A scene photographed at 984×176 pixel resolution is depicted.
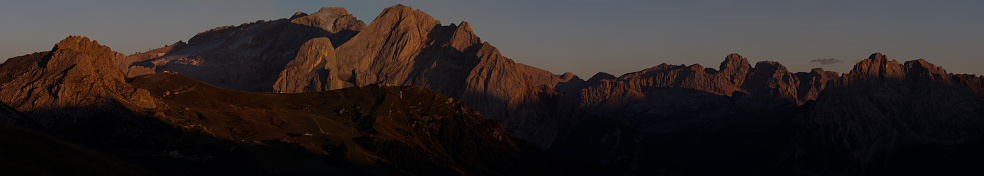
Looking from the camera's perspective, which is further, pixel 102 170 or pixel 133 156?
pixel 133 156

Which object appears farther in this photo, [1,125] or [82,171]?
[1,125]

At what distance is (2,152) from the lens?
85250 millimetres

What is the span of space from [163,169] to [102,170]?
10335cm

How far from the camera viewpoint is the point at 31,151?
90.0 m

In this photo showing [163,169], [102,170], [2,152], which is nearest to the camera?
[2,152]

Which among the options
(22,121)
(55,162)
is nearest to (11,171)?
(55,162)

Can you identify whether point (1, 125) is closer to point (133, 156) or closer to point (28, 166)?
point (28, 166)

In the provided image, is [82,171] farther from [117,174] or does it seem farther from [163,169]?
[163,169]

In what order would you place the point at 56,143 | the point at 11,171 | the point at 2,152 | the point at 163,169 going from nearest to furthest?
the point at 11,171 → the point at 2,152 → the point at 56,143 → the point at 163,169

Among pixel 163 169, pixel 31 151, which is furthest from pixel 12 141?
pixel 163 169

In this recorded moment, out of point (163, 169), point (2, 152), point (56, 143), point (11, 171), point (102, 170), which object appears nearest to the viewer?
point (11, 171)

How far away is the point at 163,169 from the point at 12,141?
10276 centimetres

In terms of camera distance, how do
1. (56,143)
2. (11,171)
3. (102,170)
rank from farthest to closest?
(56,143), (102,170), (11,171)

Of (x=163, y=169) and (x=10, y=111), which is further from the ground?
(x=10, y=111)
